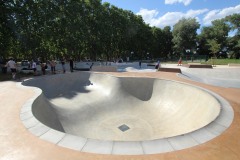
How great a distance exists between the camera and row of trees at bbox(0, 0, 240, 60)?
2740 cm

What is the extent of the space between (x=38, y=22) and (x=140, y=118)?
25826 mm

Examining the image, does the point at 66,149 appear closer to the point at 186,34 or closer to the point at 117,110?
the point at 117,110

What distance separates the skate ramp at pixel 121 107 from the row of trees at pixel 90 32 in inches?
556

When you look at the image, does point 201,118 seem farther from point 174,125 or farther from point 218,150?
point 218,150

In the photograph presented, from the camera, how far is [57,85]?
57.5ft

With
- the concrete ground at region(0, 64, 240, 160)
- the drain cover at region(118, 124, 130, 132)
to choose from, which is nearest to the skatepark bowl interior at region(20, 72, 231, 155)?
the drain cover at region(118, 124, 130, 132)

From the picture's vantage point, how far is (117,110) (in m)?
13.9

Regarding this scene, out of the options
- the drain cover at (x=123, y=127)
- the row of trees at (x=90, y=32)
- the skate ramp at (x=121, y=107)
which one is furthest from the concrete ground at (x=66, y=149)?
the row of trees at (x=90, y=32)

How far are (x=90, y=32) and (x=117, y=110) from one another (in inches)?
1428

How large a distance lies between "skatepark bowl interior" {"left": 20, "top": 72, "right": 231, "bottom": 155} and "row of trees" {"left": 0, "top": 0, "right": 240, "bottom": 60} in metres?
14.2

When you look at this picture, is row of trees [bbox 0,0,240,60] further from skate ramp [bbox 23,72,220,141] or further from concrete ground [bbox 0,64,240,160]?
concrete ground [bbox 0,64,240,160]

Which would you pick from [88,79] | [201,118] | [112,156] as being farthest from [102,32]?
[112,156]

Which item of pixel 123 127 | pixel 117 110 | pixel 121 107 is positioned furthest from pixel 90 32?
pixel 123 127

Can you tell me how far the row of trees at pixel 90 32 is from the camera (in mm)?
27402
